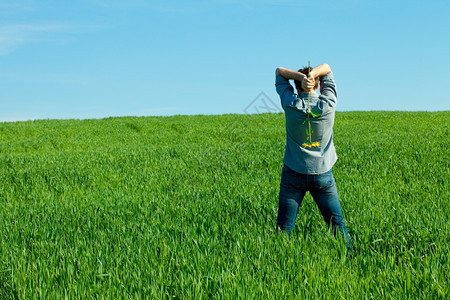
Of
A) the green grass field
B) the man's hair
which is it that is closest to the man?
the man's hair

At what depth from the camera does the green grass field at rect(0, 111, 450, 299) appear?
3.20 metres

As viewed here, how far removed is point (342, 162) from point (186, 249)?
7.15 meters

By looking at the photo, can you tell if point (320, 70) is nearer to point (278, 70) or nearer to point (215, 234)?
point (278, 70)

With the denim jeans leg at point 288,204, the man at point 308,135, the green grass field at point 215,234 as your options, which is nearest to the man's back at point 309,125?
the man at point 308,135

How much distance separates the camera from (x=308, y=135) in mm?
3836

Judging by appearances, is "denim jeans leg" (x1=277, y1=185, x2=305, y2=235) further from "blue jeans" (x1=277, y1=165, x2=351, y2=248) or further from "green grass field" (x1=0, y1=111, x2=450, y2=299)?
"green grass field" (x1=0, y1=111, x2=450, y2=299)

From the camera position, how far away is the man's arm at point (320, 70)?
370cm

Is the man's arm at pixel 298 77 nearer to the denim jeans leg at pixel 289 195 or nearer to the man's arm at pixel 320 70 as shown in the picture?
the man's arm at pixel 320 70

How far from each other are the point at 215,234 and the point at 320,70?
83.4 inches

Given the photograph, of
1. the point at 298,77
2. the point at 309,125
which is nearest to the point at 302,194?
the point at 309,125

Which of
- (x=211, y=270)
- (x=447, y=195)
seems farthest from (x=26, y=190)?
(x=447, y=195)

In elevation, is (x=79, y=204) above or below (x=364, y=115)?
below

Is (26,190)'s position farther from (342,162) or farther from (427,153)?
(427,153)

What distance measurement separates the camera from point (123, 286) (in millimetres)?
3098
